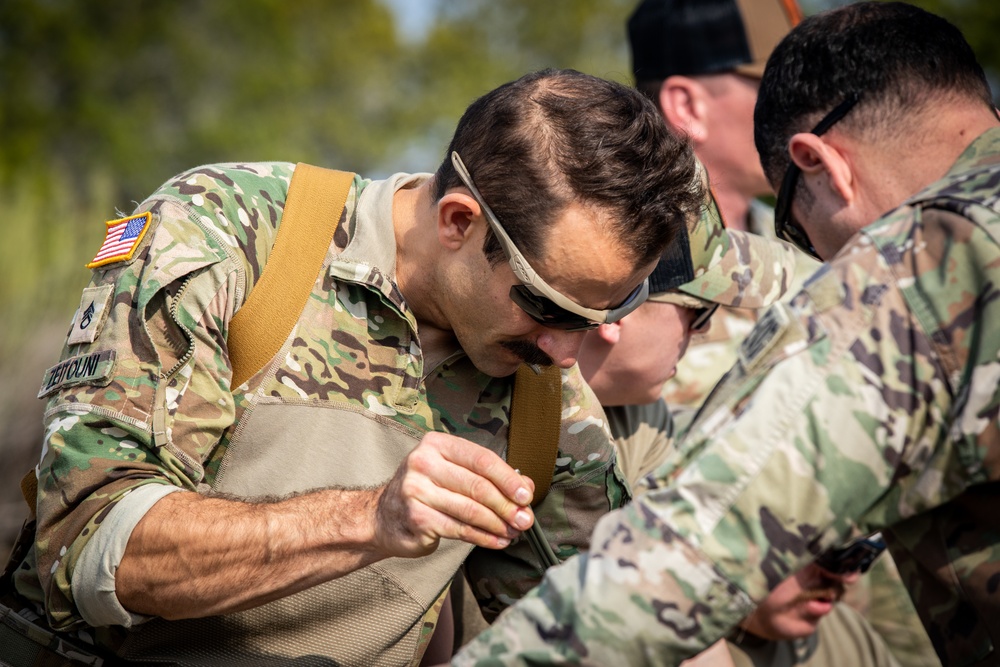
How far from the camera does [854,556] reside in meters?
3.39

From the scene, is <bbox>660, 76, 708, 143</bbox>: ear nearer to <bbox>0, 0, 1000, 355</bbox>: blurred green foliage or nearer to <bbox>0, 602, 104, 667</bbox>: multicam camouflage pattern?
<bbox>0, 602, 104, 667</bbox>: multicam camouflage pattern

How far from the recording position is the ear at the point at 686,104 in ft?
17.0

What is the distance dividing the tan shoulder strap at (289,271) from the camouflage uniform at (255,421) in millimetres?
33

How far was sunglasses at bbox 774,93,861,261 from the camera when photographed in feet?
9.20

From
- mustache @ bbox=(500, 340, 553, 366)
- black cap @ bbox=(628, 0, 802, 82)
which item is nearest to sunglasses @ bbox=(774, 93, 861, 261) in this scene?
mustache @ bbox=(500, 340, 553, 366)

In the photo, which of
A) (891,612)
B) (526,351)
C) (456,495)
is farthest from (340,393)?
(891,612)

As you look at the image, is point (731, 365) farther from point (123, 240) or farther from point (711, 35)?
point (123, 240)

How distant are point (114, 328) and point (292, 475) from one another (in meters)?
0.58

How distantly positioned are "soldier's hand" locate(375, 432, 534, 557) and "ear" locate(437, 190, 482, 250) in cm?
70

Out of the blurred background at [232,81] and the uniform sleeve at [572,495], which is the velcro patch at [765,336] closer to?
the uniform sleeve at [572,495]

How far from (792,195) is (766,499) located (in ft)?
4.03

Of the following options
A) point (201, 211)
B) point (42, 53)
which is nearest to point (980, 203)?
point (201, 211)

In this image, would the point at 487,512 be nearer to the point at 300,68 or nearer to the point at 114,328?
the point at 114,328

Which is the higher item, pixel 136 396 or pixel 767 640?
pixel 136 396
